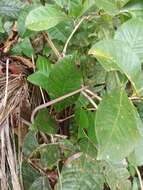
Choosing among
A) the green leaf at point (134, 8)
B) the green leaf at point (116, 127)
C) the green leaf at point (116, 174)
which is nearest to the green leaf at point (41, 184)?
the green leaf at point (116, 174)

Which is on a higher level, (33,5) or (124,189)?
(33,5)

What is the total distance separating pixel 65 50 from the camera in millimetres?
971

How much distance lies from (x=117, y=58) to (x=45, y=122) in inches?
11.2

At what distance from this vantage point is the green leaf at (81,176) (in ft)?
2.85

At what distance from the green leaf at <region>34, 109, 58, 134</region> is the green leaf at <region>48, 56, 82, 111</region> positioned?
0.15 ft

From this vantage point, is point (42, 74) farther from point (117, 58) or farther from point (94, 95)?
point (117, 58)

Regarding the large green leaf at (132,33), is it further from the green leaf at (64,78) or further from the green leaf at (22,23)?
the green leaf at (22,23)

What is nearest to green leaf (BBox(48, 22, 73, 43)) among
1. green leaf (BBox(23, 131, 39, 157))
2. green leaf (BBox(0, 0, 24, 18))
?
green leaf (BBox(0, 0, 24, 18))

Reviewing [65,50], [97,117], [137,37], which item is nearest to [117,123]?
[97,117]

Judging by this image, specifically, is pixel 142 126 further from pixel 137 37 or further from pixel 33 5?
pixel 33 5

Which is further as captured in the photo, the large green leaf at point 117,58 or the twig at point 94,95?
the twig at point 94,95

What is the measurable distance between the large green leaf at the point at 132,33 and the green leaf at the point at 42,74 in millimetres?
201

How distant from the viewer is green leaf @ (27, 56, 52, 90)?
36.4 inches

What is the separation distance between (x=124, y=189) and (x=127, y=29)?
1.15ft
